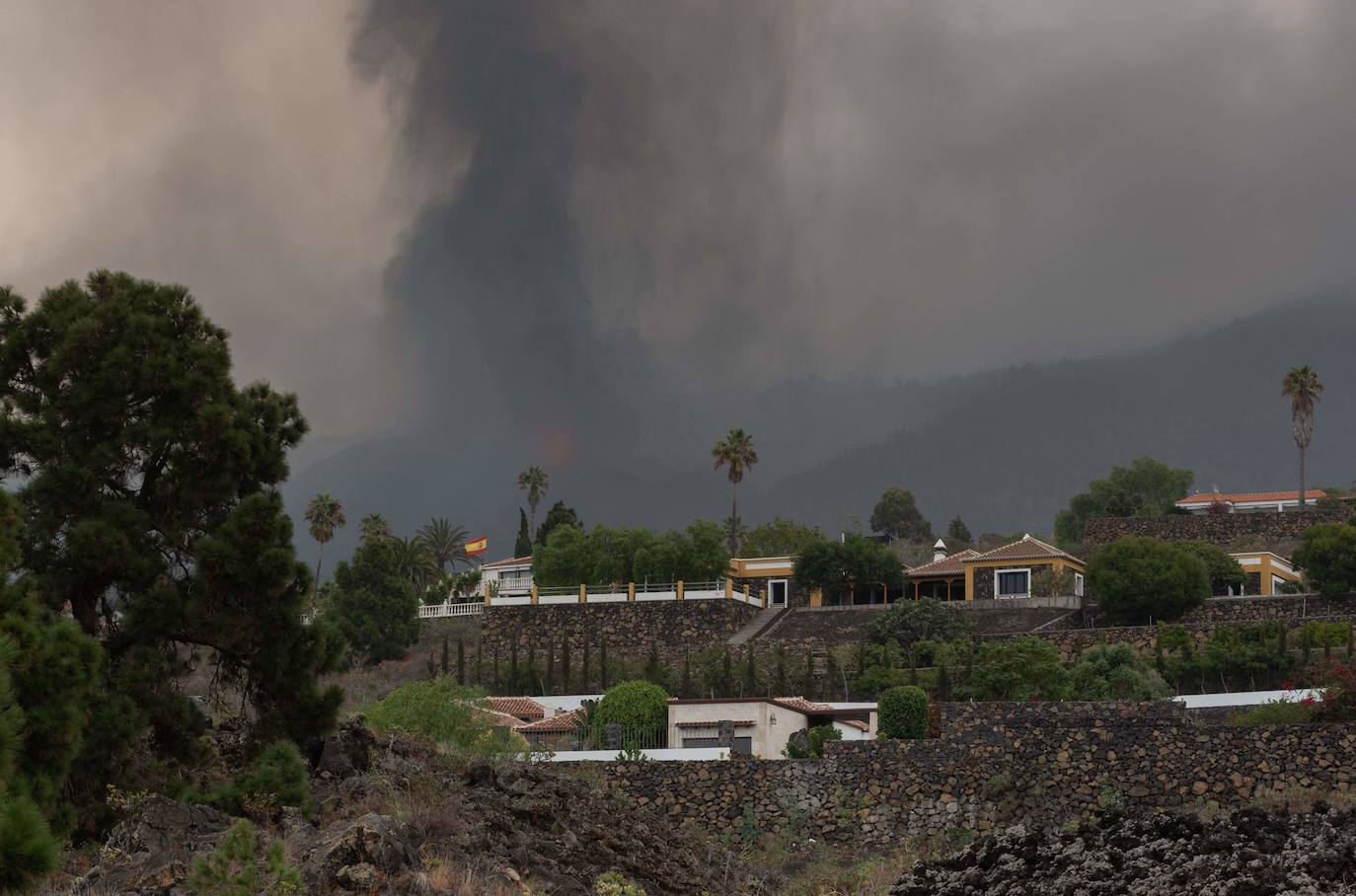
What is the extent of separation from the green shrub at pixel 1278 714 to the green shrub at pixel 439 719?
49.3 ft

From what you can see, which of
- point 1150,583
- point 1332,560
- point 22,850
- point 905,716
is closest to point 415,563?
point 1150,583

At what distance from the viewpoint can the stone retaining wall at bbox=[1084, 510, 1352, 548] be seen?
72.3 metres

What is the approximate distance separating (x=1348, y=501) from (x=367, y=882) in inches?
→ 2963

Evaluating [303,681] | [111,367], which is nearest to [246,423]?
[111,367]

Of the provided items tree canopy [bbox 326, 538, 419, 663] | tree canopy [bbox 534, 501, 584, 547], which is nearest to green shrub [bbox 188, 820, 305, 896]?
tree canopy [bbox 326, 538, 419, 663]

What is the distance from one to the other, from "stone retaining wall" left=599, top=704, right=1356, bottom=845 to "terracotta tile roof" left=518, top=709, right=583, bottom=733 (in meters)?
9.89

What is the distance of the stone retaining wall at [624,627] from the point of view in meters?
61.8

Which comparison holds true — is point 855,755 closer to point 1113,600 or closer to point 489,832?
point 489,832

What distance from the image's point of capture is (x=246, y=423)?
2016 cm

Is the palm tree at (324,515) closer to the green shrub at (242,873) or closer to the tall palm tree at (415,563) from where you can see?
the tall palm tree at (415,563)

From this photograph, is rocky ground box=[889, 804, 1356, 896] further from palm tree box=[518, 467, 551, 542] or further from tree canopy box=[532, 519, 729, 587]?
palm tree box=[518, 467, 551, 542]

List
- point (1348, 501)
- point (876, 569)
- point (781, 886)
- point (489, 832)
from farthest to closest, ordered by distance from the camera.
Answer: point (1348, 501) → point (876, 569) → point (781, 886) → point (489, 832)

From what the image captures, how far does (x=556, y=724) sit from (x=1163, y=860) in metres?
27.0

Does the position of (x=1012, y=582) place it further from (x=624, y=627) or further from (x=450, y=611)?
(x=450, y=611)
